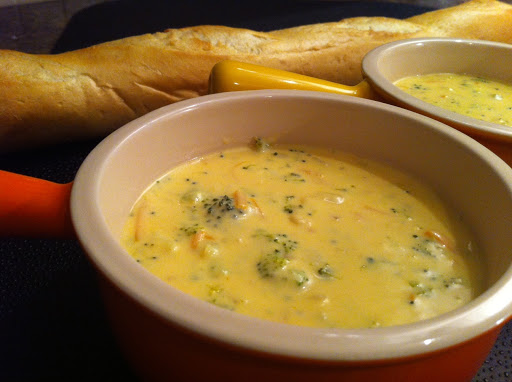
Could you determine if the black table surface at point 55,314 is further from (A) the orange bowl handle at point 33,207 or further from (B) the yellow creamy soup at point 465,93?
(B) the yellow creamy soup at point 465,93

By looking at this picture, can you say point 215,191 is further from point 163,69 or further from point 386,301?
point 163,69

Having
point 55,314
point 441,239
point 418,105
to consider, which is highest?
point 418,105

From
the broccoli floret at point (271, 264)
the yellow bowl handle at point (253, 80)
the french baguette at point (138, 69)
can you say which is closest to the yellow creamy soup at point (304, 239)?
the broccoli floret at point (271, 264)

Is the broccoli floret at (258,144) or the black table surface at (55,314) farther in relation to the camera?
the broccoli floret at (258,144)

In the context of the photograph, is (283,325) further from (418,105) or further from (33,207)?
(418,105)

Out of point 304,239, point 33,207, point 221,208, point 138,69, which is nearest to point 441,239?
point 304,239

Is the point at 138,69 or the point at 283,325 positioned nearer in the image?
the point at 283,325
